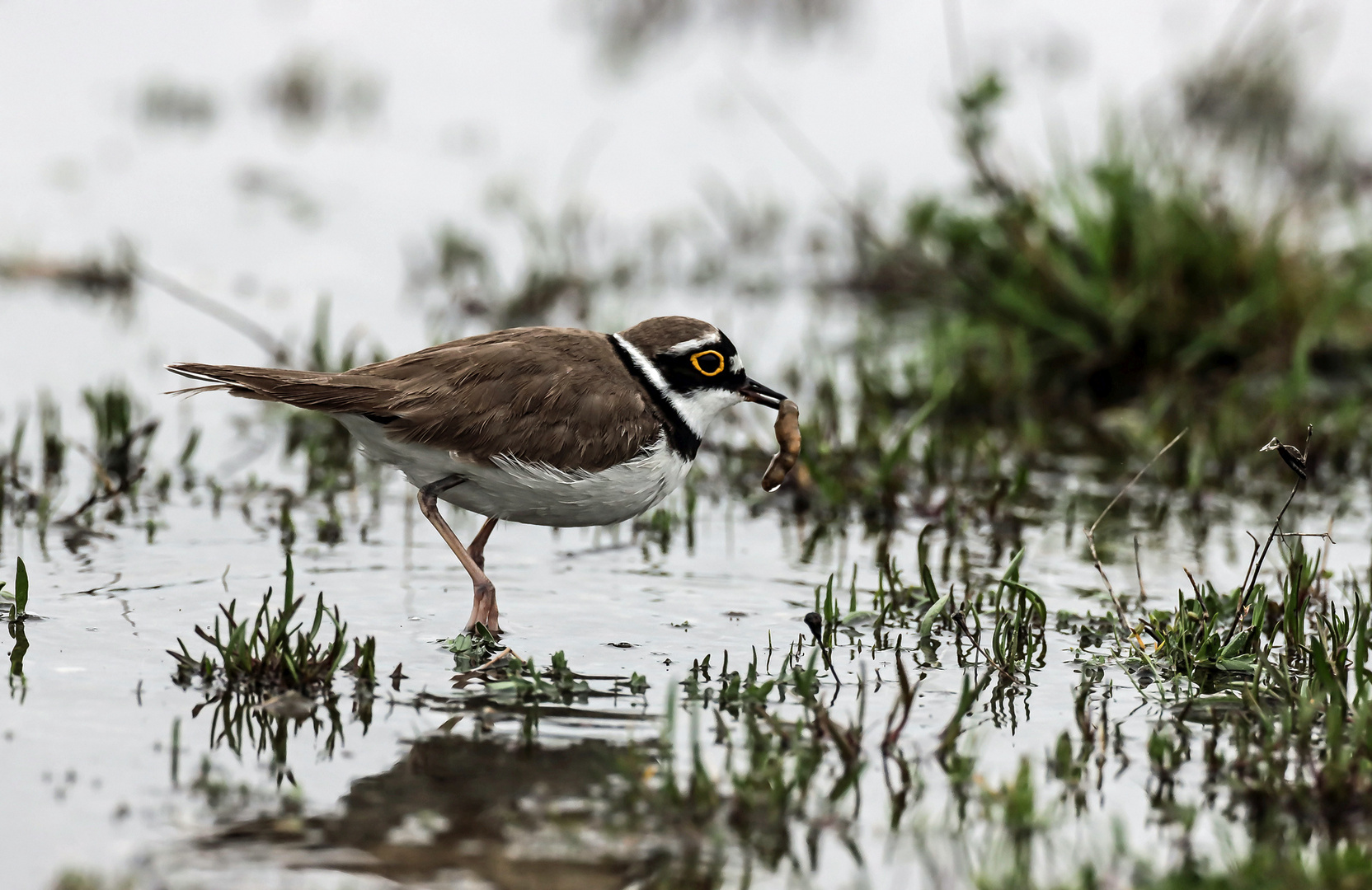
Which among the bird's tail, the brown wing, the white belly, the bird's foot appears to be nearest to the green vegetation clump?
the white belly

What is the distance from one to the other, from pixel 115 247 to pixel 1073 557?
8982 millimetres

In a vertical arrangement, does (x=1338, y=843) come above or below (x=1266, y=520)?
below

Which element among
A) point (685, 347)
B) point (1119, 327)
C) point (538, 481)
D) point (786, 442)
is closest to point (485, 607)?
point (538, 481)

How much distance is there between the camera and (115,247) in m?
14.1

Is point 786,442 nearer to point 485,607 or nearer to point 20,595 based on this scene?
point 485,607

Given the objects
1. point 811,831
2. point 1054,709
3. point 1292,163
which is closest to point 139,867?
point 811,831

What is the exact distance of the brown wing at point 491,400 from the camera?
6332mm

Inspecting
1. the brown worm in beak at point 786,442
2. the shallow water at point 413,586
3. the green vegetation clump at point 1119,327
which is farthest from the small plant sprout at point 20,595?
the green vegetation clump at point 1119,327

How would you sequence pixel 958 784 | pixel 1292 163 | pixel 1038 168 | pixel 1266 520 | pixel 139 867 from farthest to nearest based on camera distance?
1. pixel 1292 163
2. pixel 1038 168
3. pixel 1266 520
4. pixel 958 784
5. pixel 139 867

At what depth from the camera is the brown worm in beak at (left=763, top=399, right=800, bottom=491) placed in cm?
732

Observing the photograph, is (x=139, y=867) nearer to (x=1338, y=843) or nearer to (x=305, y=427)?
(x=1338, y=843)

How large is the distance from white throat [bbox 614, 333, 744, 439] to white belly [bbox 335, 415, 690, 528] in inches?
7.9

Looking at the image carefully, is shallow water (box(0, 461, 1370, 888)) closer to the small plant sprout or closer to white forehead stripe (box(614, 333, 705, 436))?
the small plant sprout

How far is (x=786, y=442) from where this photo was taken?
7.38 meters
